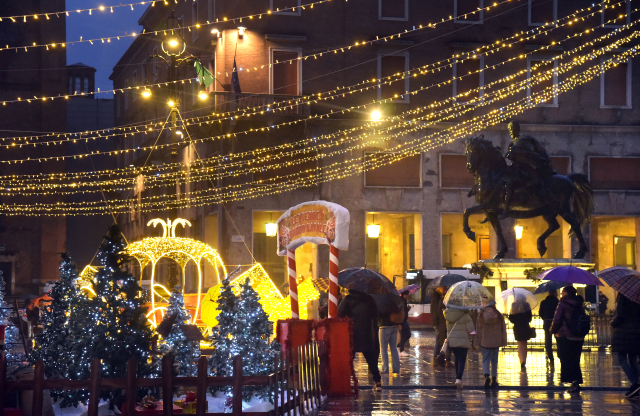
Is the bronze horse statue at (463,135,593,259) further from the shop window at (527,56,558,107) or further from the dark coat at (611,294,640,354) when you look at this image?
the shop window at (527,56,558,107)

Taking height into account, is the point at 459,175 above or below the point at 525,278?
above

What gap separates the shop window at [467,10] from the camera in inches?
1337

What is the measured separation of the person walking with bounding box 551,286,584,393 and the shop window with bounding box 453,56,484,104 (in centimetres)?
1970

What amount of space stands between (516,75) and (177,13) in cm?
1633

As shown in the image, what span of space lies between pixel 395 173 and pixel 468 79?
14.6ft

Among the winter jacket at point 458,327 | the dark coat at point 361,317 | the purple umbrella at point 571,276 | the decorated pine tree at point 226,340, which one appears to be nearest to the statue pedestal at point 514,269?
the purple umbrella at point 571,276

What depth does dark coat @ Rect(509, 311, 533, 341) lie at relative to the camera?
17.8 m

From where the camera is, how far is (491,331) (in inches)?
566

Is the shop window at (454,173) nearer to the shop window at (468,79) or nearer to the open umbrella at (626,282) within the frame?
the shop window at (468,79)

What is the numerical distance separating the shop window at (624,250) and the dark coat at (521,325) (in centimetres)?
1972

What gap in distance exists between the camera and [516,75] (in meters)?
32.8

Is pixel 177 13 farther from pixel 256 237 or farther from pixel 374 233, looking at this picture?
pixel 374 233

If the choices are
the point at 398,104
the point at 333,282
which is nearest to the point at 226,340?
the point at 333,282

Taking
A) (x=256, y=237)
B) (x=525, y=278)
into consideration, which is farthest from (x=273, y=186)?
(x=525, y=278)
